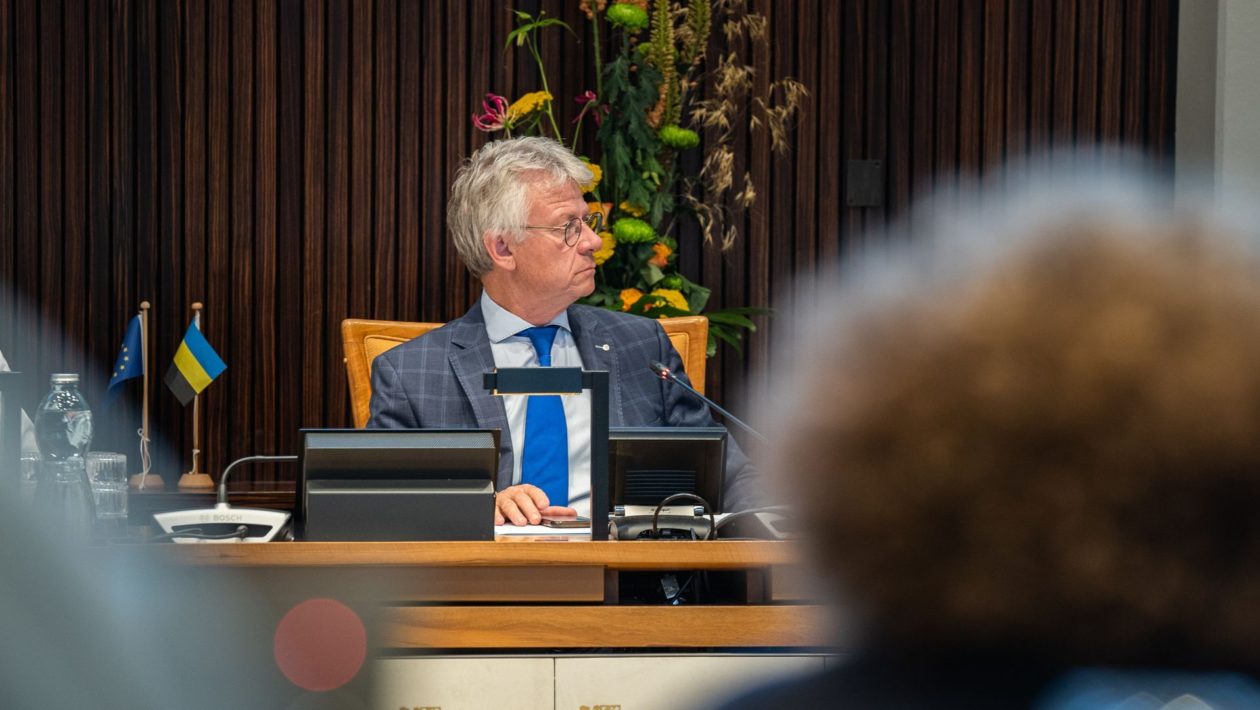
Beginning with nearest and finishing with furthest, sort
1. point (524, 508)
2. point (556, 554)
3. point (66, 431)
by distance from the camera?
point (556, 554)
point (66, 431)
point (524, 508)

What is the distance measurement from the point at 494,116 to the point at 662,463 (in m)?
1.99

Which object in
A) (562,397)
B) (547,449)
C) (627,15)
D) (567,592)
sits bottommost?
(567,592)

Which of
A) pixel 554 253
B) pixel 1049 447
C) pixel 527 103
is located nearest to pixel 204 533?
pixel 554 253

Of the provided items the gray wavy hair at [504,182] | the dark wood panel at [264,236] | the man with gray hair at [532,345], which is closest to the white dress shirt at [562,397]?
the man with gray hair at [532,345]

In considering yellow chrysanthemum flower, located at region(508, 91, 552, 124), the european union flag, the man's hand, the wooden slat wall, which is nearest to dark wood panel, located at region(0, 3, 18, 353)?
the wooden slat wall

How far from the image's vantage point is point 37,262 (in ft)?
14.2

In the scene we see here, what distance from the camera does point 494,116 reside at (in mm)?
3961

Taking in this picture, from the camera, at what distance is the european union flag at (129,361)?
3.95 m

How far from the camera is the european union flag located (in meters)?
3.95

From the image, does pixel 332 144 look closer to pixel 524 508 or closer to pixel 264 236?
pixel 264 236

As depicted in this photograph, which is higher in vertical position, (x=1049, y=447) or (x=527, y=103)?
(x=527, y=103)

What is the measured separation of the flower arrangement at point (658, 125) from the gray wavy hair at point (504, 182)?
55 cm

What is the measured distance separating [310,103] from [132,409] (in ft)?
3.82

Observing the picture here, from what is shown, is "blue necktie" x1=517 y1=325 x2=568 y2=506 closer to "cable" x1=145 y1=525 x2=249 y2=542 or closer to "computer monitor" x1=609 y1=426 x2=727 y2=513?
"computer monitor" x1=609 y1=426 x2=727 y2=513
